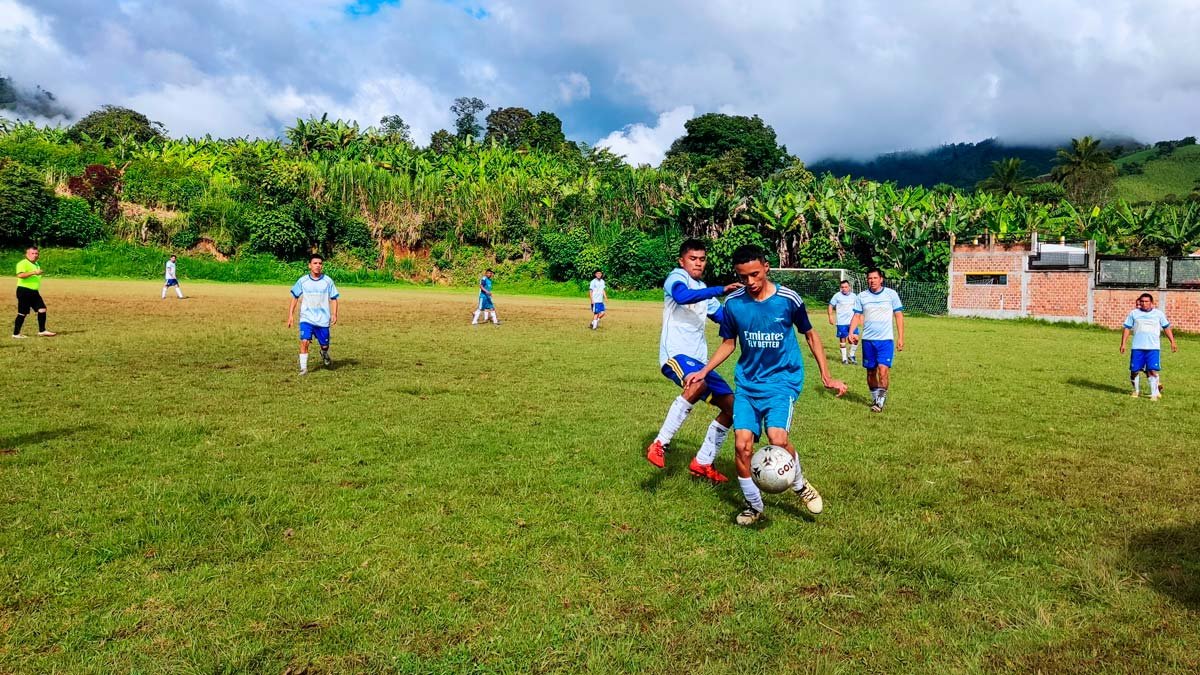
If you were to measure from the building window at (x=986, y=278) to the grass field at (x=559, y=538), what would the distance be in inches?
893

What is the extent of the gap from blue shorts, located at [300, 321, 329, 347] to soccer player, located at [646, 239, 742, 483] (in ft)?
24.0

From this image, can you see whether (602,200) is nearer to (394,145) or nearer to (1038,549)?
(394,145)

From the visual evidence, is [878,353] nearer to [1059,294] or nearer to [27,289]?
[27,289]

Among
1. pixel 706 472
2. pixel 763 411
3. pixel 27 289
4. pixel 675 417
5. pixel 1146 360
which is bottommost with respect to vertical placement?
pixel 706 472

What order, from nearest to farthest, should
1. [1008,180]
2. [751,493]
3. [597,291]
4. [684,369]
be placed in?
[751,493] < [684,369] < [597,291] < [1008,180]

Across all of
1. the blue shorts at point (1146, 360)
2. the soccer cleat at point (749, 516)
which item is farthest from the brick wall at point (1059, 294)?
the soccer cleat at point (749, 516)

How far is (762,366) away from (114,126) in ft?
271

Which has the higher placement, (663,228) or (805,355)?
(663,228)

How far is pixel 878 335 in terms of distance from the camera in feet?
33.9

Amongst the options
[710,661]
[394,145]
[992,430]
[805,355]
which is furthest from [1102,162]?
[710,661]

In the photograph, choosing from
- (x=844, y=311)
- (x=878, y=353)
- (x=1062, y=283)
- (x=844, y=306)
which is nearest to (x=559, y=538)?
(x=878, y=353)

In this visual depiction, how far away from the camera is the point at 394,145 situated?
60.5 metres

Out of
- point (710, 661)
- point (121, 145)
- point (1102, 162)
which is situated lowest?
point (710, 661)

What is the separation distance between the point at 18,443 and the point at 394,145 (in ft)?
187
